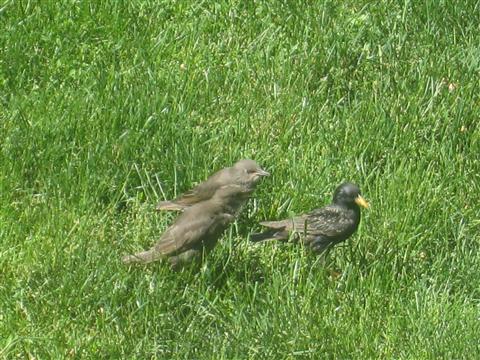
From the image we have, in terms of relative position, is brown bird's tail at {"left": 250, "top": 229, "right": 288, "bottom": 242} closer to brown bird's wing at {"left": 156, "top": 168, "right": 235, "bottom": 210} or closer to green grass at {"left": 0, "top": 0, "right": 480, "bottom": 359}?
green grass at {"left": 0, "top": 0, "right": 480, "bottom": 359}

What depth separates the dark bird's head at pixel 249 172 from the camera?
8078 millimetres

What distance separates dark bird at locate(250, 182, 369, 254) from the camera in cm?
796

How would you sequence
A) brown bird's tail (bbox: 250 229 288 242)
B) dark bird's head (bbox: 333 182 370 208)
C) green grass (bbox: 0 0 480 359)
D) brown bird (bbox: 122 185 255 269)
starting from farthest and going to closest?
dark bird's head (bbox: 333 182 370 208) → brown bird's tail (bbox: 250 229 288 242) → brown bird (bbox: 122 185 255 269) → green grass (bbox: 0 0 480 359)

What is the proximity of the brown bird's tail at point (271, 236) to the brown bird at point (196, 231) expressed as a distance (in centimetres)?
17

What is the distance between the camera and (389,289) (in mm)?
7762

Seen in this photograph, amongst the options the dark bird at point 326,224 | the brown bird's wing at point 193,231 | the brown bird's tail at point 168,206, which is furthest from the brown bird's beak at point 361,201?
the brown bird's tail at point 168,206

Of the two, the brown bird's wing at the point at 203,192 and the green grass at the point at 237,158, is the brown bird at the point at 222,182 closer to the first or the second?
the brown bird's wing at the point at 203,192

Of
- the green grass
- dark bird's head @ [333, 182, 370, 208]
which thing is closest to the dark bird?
dark bird's head @ [333, 182, 370, 208]

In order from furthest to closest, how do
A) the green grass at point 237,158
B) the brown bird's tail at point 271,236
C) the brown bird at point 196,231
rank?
1. the brown bird's tail at point 271,236
2. the brown bird at point 196,231
3. the green grass at point 237,158

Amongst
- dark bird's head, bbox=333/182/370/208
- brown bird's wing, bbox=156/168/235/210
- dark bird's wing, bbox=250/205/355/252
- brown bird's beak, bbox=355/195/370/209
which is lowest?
dark bird's wing, bbox=250/205/355/252

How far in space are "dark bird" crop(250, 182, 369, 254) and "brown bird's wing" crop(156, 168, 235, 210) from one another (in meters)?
0.34

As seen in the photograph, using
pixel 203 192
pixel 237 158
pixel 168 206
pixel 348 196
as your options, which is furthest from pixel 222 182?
pixel 348 196

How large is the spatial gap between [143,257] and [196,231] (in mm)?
356

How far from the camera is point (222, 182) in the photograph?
8078 millimetres
